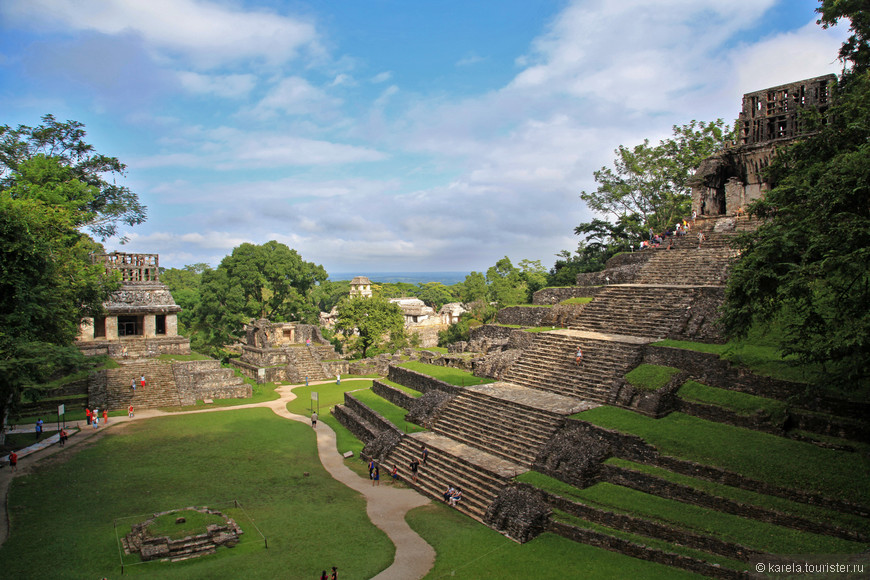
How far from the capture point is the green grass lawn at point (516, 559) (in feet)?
34.4

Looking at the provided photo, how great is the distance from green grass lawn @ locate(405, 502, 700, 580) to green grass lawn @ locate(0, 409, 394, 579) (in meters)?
1.45

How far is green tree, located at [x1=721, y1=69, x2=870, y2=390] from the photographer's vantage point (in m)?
9.26

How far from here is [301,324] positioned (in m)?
41.1

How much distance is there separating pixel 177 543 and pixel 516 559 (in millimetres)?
7920

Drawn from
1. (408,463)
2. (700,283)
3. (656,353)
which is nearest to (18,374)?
(408,463)

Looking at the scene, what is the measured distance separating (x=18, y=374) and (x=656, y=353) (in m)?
19.1

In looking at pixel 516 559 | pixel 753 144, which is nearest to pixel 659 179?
pixel 753 144

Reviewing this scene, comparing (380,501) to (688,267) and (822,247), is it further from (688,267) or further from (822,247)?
(688,267)

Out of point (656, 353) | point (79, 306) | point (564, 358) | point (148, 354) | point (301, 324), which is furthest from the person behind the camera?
point (301, 324)

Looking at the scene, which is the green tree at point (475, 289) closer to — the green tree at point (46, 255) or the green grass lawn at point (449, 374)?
the green grass lawn at point (449, 374)

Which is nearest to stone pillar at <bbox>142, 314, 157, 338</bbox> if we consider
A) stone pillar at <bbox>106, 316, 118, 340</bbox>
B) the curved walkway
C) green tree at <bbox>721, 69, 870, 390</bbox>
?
stone pillar at <bbox>106, 316, 118, 340</bbox>

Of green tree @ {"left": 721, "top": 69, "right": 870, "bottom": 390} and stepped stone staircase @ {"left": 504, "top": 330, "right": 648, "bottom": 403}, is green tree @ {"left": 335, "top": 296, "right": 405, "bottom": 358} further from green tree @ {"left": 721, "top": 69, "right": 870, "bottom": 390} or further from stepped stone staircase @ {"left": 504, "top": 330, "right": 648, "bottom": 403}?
green tree @ {"left": 721, "top": 69, "right": 870, "bottom": 390}

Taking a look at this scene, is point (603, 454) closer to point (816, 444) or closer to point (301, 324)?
point (816, 444)

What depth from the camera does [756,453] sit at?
490 inches
